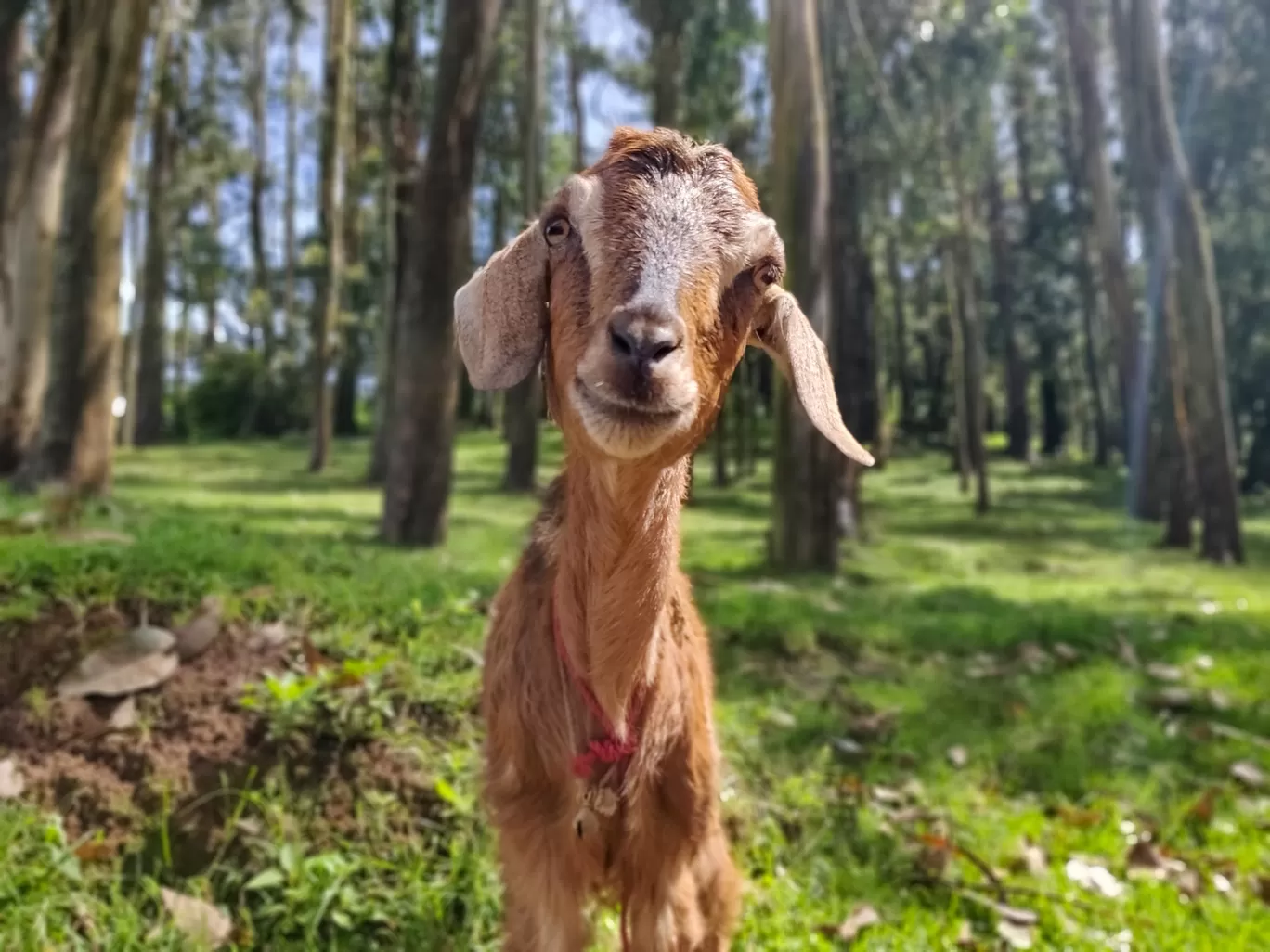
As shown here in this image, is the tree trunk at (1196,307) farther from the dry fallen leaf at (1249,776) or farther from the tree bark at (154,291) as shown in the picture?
the tree bark at (154,291)

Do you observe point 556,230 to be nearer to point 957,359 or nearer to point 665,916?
point 665,916

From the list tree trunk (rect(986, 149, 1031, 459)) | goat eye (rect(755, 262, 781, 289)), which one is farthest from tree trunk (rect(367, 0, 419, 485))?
tree trunk (rect(986, 149, 1031, 459))

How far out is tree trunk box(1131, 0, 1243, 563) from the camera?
11734mm

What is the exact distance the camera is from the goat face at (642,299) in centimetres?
183

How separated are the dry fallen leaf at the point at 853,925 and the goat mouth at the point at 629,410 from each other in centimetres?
239

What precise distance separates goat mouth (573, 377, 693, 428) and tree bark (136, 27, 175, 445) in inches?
831

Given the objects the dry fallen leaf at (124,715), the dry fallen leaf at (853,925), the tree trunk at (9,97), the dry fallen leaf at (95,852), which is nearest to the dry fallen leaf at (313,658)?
the dry fallen leaf at (124,715)

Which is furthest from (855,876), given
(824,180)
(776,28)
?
(776,28)

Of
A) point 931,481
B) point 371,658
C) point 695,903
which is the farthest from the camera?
point 931,481

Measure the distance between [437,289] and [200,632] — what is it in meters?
3.95

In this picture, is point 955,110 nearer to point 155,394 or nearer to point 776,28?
point 776,28

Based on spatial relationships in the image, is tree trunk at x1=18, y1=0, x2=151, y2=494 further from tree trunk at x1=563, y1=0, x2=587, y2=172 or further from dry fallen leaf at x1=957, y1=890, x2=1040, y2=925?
tree trunk at x1=563, y1=0, x2=587, y2=172

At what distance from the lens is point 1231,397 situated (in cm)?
2389

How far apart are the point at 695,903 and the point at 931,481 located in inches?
836
